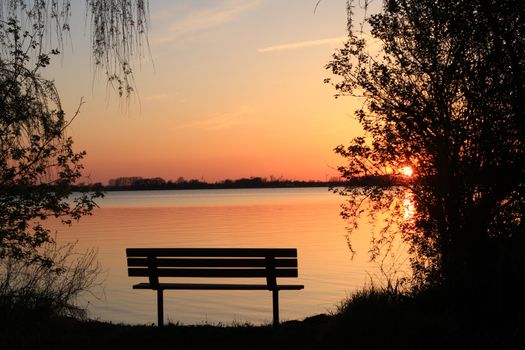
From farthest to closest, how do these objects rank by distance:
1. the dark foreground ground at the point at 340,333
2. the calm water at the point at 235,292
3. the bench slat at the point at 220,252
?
the calm water at the point at 235,292 → the bench slat at the point at 220,252 → the dark foreground ground at the point at 340,333

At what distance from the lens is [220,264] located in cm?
962

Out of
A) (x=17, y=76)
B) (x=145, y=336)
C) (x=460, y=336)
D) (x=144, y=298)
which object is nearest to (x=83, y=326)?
(x=145, y=336)

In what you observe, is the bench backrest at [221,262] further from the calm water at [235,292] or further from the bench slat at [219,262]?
the calm water at [235,292]

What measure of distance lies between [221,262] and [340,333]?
3107 millimetres

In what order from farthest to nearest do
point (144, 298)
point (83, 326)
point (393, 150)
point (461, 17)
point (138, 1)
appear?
point (144, 298), point (393, 150), point (83, 326), point (461, 17), point (138, 1)

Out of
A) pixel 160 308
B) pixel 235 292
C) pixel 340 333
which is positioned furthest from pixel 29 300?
pixel 235 292

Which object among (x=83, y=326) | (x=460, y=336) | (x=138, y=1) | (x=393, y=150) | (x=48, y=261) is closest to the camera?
(x=138, y=1)

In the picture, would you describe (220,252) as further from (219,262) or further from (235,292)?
(235,292)

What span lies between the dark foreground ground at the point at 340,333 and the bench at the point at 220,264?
86 centimetres

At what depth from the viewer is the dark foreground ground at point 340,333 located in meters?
6.23

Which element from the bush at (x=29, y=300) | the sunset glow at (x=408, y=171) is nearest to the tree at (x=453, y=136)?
the sunset glow at (x=408, y=171)

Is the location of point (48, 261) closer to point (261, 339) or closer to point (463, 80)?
point (261, 339)

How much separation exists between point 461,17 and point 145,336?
5412mm

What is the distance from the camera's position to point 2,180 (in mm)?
8211
